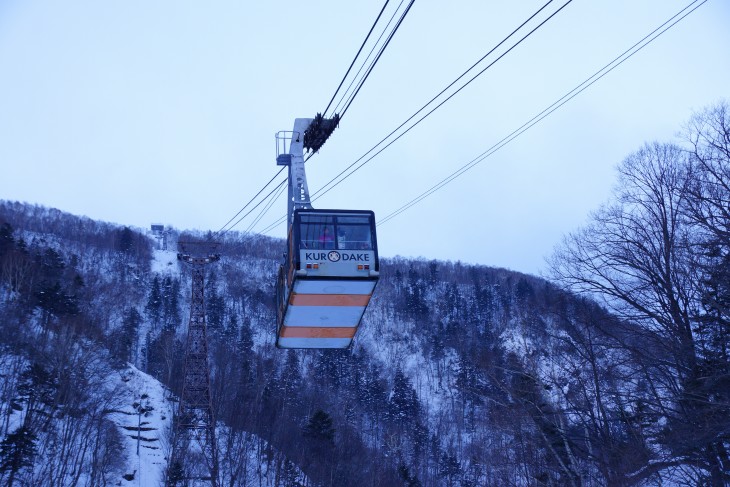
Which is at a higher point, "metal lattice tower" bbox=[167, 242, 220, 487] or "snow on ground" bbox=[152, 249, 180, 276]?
"snow on ground" bbox=[152, 249, 180, 276]

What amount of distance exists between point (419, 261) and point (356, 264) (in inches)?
6339

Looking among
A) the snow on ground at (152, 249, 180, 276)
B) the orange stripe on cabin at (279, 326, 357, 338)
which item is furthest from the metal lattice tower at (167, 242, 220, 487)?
the snow on ground at (152, 249, 180, 276)

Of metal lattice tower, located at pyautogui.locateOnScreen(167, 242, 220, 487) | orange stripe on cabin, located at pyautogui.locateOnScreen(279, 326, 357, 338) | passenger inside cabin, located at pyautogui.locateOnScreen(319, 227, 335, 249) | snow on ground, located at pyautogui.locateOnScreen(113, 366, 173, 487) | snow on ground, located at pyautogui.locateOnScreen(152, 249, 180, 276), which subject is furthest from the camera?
snow on ground, located at pyautogui.locateOnScreen(152, 249, 180, 276)

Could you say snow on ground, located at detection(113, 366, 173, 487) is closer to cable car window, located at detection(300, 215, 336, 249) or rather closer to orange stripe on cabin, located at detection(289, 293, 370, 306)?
orange stripe on cabin, located at detection(289, 293, 370, 306)

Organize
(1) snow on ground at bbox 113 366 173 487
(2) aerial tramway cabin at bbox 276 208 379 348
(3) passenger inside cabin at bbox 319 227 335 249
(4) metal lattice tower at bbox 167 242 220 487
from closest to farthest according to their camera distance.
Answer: (2) aerial tramway cabin at bbox 276 208 379 348, (3) passenger inside cabin at bbox 319 227 335 249, (4) metal lattice tower at bbox 167 242 220 487, (1) snow on ground at bbox 113 366 173 487

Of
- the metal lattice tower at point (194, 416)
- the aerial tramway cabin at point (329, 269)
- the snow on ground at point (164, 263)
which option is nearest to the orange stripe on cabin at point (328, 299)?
the aerial tramway cabin at point (329, 269)

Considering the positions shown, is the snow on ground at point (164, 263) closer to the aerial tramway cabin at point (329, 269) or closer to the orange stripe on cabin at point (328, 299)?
the aerial tramway cabin at point (329, 269)

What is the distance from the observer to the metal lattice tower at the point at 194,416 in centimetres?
3625

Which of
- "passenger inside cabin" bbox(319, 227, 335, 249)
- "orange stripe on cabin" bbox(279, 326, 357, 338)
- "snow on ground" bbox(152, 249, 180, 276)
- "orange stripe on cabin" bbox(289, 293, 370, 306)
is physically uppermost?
"snow on ground" bbox(152, 249, 180, 276)

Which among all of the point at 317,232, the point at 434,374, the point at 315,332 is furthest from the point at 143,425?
the point at 434,374

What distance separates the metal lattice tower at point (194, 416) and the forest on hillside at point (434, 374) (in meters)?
2.04

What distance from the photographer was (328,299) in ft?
42.4

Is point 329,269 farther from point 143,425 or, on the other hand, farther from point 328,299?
point 143,425

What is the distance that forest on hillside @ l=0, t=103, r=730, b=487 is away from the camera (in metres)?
16.0
